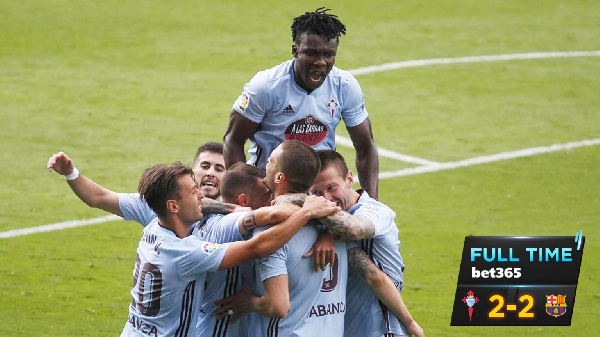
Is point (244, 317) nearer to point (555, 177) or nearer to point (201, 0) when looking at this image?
point (555, 177)

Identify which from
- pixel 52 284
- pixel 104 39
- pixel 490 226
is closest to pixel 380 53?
pixel 104 39

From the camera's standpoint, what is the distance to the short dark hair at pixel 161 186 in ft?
22.2

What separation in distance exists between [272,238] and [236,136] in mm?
1842

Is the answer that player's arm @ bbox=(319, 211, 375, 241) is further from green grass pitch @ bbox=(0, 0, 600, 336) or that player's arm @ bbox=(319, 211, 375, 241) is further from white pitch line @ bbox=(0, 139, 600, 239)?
white pitch line @ bbox=(0, 139, 600, 239)

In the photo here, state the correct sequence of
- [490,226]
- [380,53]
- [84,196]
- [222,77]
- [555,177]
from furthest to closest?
[380,53] < [222,77] < [555,177] < [490,226] < [84,196]

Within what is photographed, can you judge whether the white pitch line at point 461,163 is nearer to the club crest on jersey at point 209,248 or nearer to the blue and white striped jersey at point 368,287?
the blue and white striped jersey at point 368,287

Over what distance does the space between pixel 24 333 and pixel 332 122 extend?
3.09 meters

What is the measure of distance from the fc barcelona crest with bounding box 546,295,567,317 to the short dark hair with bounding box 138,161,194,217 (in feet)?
12.7

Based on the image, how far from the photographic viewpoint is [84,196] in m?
8.09

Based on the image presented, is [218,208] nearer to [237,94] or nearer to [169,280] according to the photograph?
[169,280]

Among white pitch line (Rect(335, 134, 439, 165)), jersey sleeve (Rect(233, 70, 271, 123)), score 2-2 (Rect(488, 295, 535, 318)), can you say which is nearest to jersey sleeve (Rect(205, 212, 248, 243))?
jersey sleeve (Rect(233, 70, 271, 123))

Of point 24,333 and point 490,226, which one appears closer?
point 24,333

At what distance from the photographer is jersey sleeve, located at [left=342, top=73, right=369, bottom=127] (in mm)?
8414

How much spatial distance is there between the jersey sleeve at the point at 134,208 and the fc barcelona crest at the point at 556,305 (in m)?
3.32
